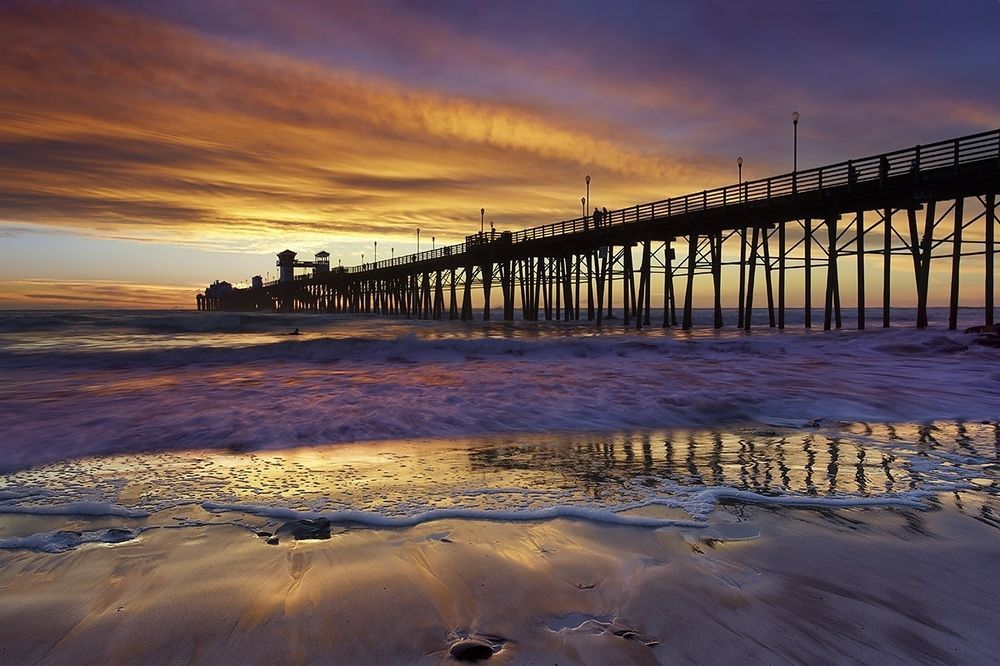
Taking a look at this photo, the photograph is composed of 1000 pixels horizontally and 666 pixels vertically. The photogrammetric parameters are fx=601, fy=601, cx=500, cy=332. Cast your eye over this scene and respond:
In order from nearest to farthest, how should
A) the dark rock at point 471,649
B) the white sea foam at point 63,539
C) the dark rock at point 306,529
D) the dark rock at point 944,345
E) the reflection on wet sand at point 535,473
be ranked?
the dark rock at point 471,649, the white sea foam at point 63,539, the dark rock at point 306,529, the reflection on wet sand at point 535,473, the dark rock at point 944,345

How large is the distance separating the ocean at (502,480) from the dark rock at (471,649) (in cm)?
5

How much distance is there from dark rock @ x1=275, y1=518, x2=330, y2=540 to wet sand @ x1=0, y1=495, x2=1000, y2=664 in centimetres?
14

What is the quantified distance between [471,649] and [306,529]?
1675 mm

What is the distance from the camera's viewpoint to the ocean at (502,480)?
9.27 feet

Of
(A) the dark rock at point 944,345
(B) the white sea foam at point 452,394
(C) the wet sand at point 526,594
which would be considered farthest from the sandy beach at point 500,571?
(A) the dark rock at point 944,345

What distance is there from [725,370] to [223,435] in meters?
10.4

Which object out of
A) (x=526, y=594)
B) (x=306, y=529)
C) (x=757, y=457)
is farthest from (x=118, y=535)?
(x=757, y=457)

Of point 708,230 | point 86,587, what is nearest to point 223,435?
point 86,587

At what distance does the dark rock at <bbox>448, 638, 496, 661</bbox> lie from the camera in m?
2.13

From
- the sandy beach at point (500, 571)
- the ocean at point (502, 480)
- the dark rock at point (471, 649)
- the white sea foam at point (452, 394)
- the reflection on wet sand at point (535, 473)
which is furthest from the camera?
the white sea foam at point (452, 394)

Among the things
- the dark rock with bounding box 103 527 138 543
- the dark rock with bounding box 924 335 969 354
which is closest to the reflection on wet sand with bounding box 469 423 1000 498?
the dark rock with bounding box 103 527 138 543

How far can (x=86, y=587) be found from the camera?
9.04 ft

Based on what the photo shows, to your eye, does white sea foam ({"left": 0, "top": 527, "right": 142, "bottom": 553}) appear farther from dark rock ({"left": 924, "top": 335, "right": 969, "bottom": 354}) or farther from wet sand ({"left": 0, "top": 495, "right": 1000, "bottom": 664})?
dark rock ({"left": 924, "top": 335, "right": 969, "bottom": 354})

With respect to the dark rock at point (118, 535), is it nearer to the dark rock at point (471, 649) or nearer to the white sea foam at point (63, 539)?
the white sea foam at point (63, 539)
